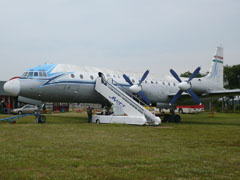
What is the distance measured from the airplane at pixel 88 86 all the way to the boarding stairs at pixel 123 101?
69 cm

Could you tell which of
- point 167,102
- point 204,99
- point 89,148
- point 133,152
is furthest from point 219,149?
point 204,99

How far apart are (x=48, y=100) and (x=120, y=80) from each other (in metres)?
6.75

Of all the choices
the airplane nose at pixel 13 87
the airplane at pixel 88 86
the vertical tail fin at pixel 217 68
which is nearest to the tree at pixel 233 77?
the vertical tail fin at pixel 217 68

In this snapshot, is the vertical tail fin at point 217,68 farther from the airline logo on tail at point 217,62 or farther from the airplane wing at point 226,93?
the airplane wing at point 226,93

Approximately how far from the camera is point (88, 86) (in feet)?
71.8

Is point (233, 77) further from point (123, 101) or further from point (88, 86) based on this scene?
point (123, 101)

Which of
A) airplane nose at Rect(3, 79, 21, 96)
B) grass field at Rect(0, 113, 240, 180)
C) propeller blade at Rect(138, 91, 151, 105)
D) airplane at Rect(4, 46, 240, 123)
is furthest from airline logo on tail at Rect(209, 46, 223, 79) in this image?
grass field at Rect(0, 113, 240, 180)

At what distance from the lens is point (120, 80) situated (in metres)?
24.6

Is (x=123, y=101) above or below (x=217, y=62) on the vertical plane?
below

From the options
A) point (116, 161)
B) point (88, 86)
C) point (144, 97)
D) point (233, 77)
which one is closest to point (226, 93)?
point (144, 97)

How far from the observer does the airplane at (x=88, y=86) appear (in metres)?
19.6

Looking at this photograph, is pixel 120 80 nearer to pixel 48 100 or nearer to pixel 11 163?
pixel 48 100

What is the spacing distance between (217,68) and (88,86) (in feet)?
49.1

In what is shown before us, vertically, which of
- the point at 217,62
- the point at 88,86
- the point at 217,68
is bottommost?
the point at 88,86
